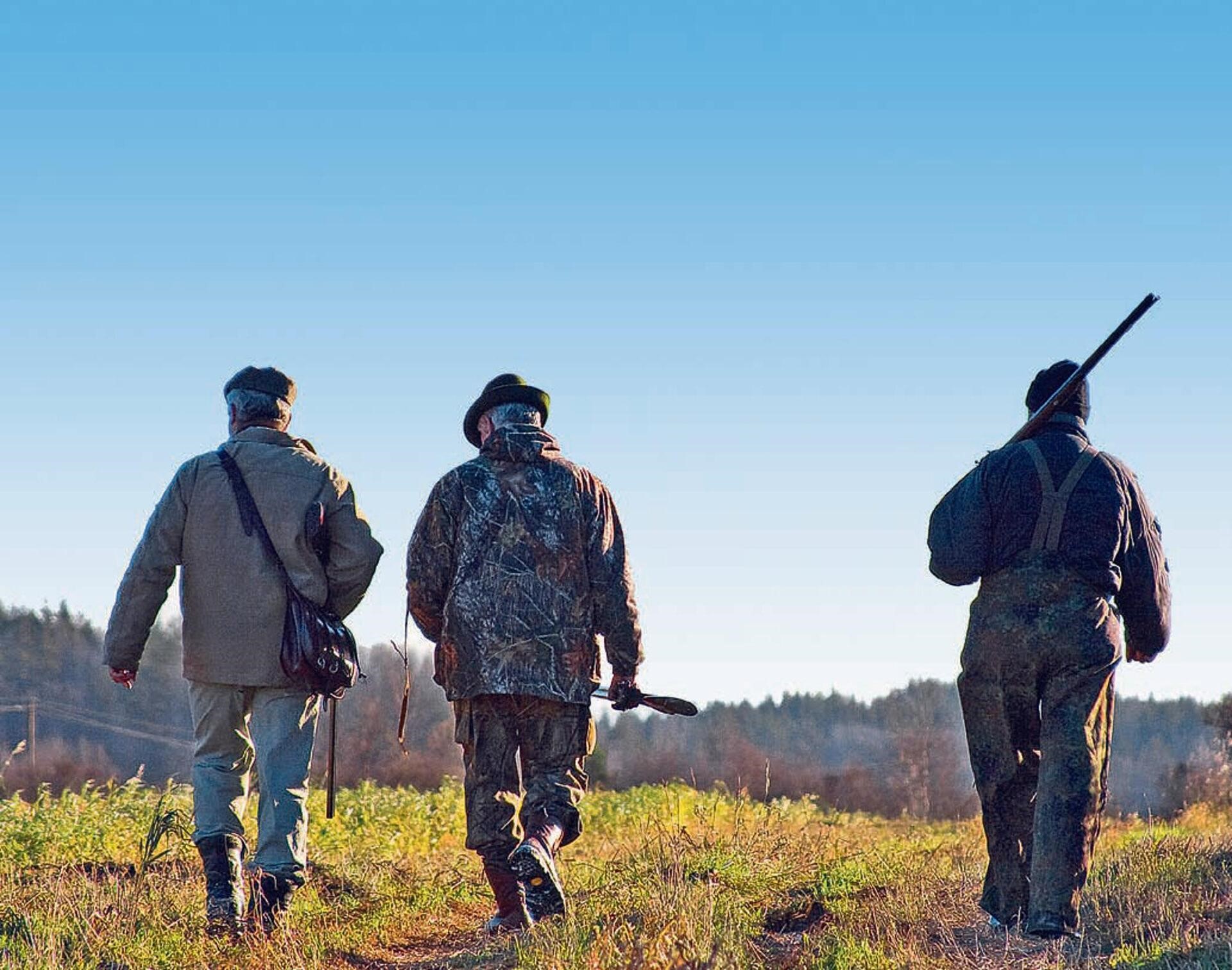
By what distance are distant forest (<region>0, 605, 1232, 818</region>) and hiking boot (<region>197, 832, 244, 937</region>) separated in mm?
30618

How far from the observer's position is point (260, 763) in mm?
6879

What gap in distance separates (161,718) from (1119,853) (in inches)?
2592

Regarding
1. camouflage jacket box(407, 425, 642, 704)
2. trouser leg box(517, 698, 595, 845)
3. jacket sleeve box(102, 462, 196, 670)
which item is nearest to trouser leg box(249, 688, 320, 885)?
jacket sleeve box(102, 462, 196, 670)

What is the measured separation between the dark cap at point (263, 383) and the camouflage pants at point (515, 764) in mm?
1784

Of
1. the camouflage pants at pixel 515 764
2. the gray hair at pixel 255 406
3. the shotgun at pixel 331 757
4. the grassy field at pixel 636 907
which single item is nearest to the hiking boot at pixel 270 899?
the grassy field at pixel 636 907

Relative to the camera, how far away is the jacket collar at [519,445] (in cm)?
714

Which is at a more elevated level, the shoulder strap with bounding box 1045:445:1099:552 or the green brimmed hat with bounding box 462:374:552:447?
the green brimmed hat with bounding box 462:374:552:447

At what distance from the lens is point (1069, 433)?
22.6 feet

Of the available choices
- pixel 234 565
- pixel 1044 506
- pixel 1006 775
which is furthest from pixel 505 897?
pixel 1044 506

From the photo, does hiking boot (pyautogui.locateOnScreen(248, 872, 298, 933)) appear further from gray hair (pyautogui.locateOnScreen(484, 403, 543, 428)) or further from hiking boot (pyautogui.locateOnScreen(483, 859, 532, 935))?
gray hair (pyautogui.locateOnScreen(484, 403, 543, 428))

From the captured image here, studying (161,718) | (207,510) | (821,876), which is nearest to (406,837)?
(821,876)

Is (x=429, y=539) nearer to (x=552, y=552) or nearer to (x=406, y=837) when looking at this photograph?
(x=552, y=552)

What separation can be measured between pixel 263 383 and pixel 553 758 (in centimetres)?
234

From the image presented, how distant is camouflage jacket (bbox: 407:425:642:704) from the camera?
6.91 metres
